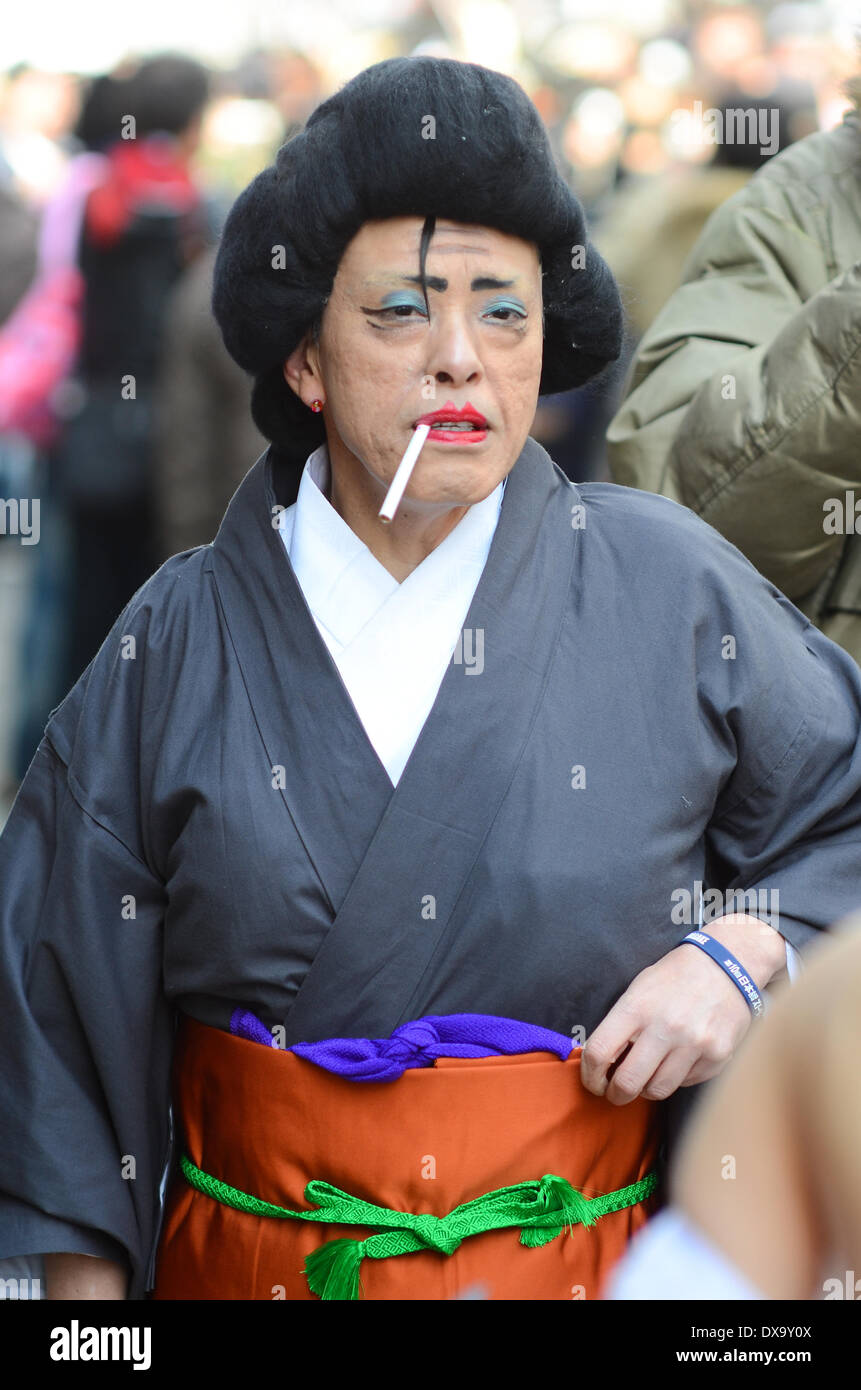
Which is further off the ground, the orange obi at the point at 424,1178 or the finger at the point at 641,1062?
the finger at the point at 641,1062

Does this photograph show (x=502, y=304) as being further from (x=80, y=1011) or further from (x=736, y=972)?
(x=80, y=1011)

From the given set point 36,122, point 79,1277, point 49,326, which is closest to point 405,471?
point 79,1277

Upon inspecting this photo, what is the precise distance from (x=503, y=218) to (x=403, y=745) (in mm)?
595

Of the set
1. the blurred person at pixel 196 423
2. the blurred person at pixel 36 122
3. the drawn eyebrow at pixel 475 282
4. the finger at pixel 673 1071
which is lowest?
the finger at pixel 673 1071

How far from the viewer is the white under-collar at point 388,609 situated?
6.79ft

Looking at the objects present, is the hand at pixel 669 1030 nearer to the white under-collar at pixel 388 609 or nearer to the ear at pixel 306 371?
the white under-collar at pixel 388 609

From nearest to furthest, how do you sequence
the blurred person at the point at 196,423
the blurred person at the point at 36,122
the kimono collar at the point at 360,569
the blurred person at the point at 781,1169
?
1. the blurred person at the point at 781,1169
2. the kimono collar at the point at 360,569
3. the blurred person at the point at 196,423
4. the blurred person at the point at 36,122

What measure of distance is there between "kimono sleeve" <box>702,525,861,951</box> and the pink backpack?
10.9 ft

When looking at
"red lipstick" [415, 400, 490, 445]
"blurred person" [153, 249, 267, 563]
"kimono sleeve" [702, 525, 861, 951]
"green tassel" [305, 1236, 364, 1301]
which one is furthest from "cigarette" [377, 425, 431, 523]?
"blurred person" [153, 249, 267, 563]

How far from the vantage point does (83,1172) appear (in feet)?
6.81

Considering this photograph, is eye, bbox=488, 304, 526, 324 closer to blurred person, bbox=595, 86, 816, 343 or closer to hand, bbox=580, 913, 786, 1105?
hand, bbox=580, 913, 786, 1105

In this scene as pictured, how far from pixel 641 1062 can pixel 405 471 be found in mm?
687

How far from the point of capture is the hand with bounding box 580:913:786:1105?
1.94 m

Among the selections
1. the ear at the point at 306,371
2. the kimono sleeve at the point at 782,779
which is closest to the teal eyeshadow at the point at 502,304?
the ear at the point at 306,371
